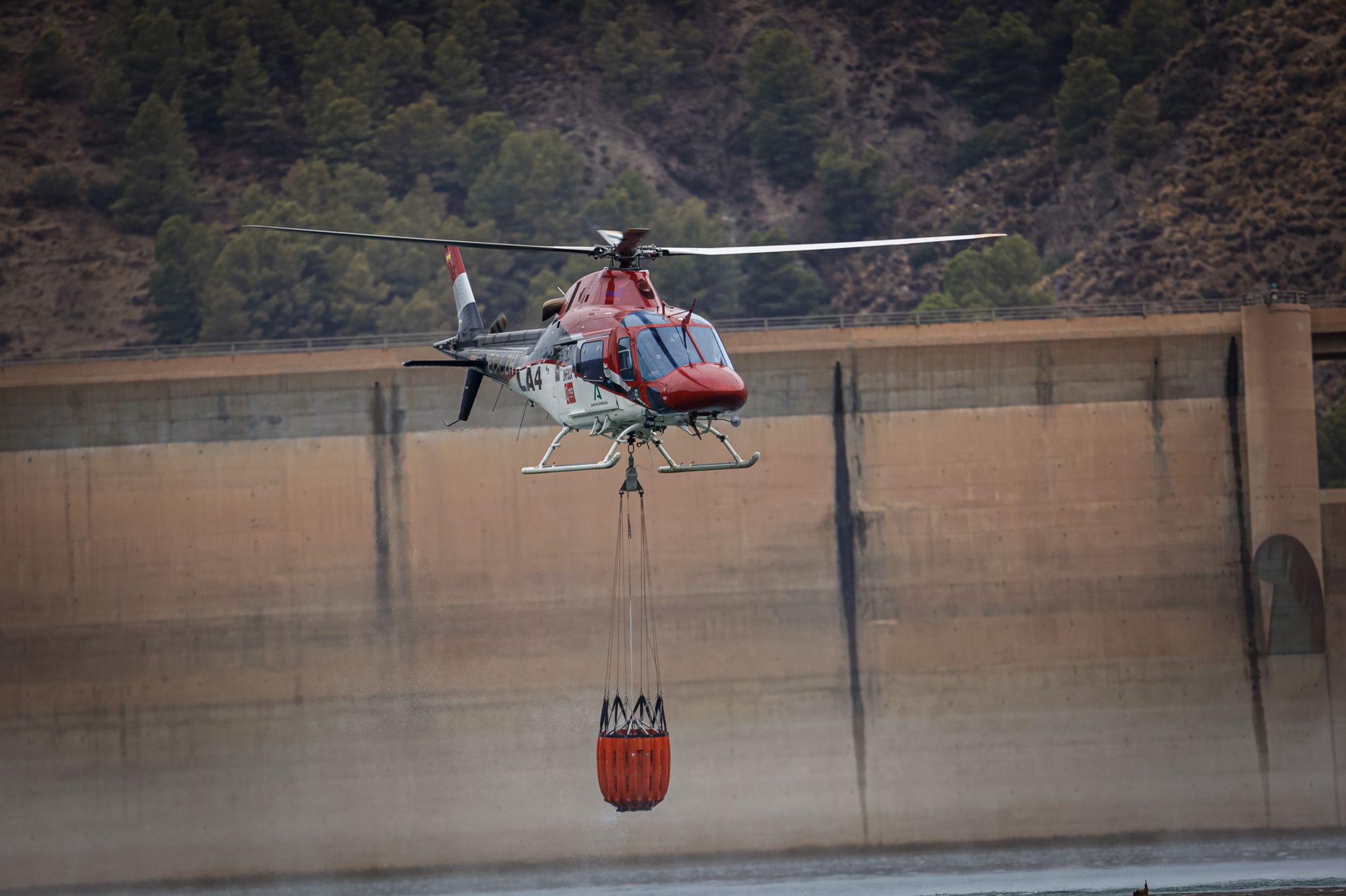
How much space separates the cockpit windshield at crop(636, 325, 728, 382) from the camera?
30781mm

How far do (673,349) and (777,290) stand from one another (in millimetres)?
81499

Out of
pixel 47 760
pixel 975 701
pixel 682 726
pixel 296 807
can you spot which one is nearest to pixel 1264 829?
pixel 975 701

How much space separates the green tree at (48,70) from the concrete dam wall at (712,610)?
8018 centimetres

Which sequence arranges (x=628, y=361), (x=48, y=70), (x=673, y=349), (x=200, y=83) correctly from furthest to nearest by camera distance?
(x=200, y=83), (x=48, y=70), (x=628, y=361), (x=673, y=349)

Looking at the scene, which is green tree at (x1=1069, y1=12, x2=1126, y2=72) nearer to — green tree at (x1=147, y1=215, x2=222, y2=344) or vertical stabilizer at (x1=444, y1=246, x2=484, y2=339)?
green tree at (x1=147, y1=215, x2=222, y2=344)

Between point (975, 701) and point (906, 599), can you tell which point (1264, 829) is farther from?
point (906, 599)

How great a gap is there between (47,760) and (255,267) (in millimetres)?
56854

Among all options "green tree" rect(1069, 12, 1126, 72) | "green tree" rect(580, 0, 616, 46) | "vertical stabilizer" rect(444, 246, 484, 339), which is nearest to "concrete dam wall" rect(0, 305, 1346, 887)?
"vertical stabilizer" rect(444, 246, 484, 339)

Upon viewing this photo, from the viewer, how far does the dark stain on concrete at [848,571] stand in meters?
57.0

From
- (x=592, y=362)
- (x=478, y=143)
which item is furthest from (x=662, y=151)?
(x=592, y=362)

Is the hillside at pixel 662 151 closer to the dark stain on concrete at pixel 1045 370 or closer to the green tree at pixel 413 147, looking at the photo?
the green tree at pixel 413 147

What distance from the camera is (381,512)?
190 feet

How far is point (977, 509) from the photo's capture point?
189 ft

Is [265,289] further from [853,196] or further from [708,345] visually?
[708,345]
